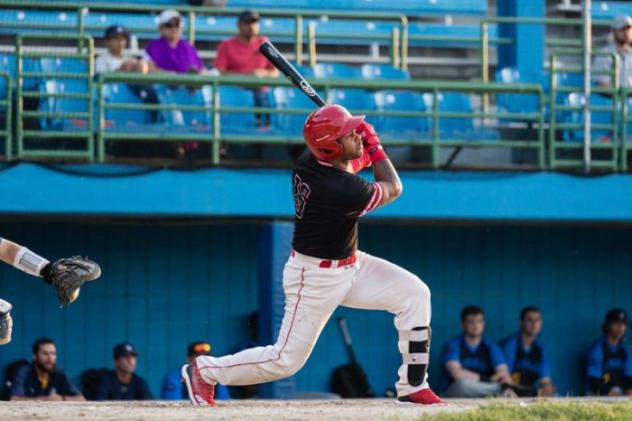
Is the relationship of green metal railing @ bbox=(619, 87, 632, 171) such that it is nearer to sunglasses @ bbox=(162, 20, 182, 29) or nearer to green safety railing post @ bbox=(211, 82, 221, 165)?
green safety railing post @ bbox=(211, 82, 221, 165)

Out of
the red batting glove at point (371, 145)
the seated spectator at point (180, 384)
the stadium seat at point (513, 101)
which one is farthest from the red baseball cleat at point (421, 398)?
the stadium seat at point (513, 101)

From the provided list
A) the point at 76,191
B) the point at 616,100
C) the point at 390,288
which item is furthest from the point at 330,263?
the point at 616,100

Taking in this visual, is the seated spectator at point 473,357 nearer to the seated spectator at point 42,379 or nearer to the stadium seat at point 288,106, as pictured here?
the stadium seat at point 288,106

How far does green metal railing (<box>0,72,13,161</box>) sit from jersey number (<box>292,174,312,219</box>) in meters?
4.09

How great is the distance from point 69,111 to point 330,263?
4468 millimetres

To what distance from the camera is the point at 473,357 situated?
1338cm

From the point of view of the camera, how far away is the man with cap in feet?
41.0

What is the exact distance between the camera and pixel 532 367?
1365 centimetres

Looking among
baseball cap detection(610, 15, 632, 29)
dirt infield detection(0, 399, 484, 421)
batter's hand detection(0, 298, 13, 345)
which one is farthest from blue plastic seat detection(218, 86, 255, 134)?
batter's hand detection(0, 298, 13, 345)

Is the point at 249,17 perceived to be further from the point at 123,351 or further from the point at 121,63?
the point at 123,351

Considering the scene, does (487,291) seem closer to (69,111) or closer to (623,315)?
(623,315)

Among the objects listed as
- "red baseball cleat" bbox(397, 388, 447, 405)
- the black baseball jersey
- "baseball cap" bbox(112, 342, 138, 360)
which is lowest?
"baseball cap" bbox(112, 342, 138, 360)

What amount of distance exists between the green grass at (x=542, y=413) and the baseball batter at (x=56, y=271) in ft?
6.53

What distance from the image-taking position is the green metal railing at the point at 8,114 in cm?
1171
